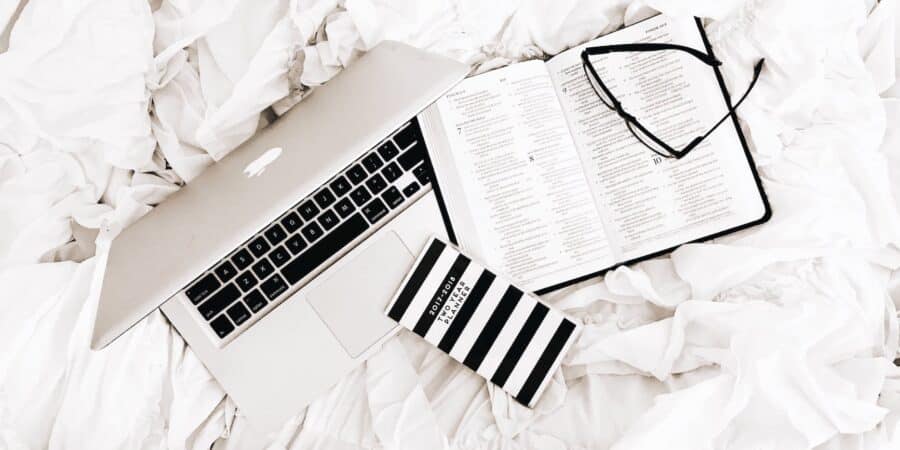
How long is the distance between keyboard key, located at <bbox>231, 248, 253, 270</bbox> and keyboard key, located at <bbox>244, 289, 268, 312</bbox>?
0.03 metres

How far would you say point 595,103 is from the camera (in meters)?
0.71

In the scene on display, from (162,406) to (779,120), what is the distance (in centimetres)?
73

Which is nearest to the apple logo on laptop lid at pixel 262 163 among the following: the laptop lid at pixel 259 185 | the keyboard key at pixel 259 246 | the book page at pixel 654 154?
the laptop lid at pixel 259 185

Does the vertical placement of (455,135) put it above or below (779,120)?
above

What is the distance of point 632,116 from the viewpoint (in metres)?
0.70

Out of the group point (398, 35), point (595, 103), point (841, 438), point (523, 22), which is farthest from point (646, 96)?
point (841, 438)

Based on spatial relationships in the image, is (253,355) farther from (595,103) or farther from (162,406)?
(595,103)

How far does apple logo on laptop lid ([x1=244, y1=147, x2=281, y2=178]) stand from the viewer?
0.56 m

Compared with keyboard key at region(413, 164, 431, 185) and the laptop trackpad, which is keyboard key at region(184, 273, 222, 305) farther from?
keyboard key at region(413, 164, 431, 185)

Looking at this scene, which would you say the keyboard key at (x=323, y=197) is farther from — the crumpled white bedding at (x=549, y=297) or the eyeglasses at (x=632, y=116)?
the eyeglasses at (x=632, y=116)

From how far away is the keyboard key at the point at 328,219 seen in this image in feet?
2.22

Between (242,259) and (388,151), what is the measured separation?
186mm

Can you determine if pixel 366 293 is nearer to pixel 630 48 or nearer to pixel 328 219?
pixel 328 219

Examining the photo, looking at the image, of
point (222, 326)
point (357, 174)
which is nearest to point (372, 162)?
point (357, 174)
